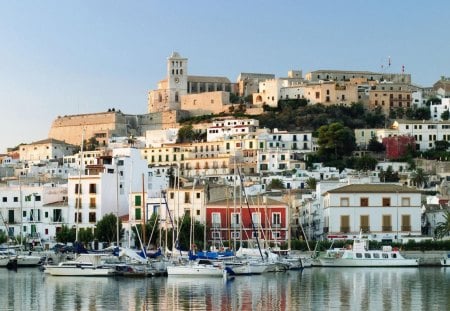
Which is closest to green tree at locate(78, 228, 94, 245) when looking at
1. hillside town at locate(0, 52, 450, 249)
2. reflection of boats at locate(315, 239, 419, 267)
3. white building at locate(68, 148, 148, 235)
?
hillside town at locate(0, 52, 450, 249)

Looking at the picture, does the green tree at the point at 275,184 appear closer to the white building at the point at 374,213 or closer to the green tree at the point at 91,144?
the white building at the point at 374,213

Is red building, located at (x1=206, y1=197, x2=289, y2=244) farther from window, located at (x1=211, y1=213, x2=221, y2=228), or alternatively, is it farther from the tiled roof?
the tiled roof

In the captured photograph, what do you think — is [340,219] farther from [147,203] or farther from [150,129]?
[150,129]

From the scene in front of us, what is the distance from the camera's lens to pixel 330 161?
112 meters

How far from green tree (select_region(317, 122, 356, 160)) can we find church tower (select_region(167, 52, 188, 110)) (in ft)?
101

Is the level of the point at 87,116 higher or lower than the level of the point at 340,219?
higher

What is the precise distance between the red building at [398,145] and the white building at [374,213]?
45727mm

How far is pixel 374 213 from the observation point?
67.0 metres

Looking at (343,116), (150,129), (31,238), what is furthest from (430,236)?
(150,129)

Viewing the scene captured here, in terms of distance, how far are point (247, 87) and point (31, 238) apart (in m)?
73.1

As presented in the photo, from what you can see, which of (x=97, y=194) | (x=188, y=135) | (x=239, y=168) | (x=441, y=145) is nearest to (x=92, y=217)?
(x=97, y=194)

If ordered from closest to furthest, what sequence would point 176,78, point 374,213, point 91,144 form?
point 374,213, point 91,144, point 176,78

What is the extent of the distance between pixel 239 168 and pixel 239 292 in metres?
37.1

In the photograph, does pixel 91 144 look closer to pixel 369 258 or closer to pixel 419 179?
pixel 419 179
